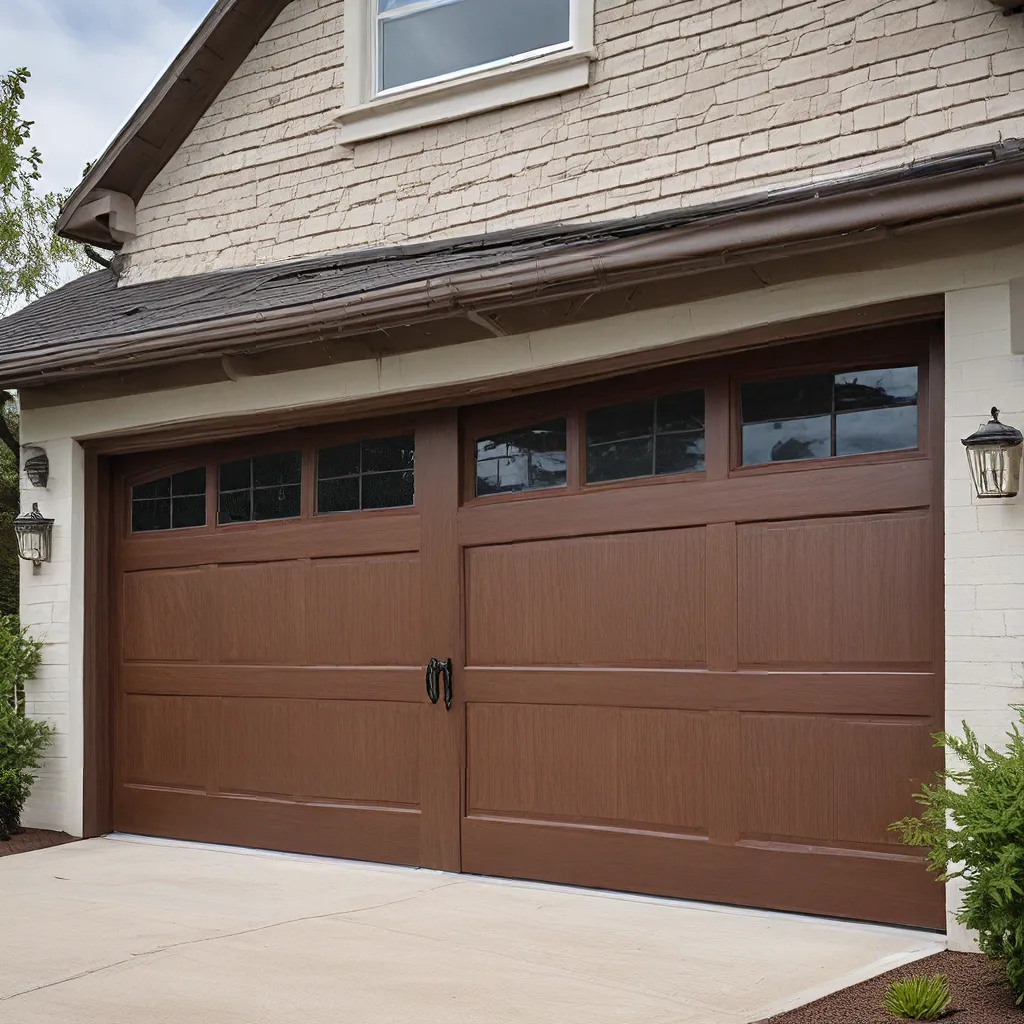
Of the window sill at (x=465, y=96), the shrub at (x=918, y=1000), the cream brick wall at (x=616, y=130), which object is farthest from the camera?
the window sill at (x=465, y=96)

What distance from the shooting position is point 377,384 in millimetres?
7062

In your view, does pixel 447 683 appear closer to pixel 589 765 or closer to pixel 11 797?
pixel 589 765

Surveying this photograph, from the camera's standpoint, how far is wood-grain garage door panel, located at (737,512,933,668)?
5.48m

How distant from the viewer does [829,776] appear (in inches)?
222

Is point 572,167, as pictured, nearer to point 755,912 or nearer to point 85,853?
point 755,912

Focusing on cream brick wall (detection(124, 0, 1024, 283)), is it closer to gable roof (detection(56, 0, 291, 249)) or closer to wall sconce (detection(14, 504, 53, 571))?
gable roof (detection(56, 0, 291, 249))

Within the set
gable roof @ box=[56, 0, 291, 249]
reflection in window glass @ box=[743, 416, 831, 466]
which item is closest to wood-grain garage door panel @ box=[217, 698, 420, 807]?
reflection in window glass @ box=[743, 416, 831, 466]

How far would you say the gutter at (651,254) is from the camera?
4867 mm

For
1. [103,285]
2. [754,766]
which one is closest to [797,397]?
[754,766]

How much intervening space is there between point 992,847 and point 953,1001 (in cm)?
56

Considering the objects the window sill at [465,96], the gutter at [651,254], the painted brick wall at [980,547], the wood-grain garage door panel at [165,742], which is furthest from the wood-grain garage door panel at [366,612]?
the painted brick wall at [980,547]

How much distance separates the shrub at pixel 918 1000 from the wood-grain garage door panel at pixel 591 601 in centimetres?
207

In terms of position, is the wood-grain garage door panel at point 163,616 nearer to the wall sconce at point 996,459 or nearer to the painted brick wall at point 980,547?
the painted brick wall at point 980,547

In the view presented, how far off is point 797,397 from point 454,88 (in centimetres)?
314
